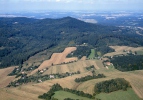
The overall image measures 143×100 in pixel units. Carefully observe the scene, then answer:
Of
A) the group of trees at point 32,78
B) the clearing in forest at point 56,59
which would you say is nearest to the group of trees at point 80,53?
the clearing in forest at point 56,59

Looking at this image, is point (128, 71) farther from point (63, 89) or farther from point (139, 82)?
point (63, 89)

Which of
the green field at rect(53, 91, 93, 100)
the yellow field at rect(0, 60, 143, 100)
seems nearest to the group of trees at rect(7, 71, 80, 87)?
the yellow field at rect(0, 60, 143, 100)

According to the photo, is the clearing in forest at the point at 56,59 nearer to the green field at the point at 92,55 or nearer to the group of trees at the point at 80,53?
the group of trees at the point at 80,53

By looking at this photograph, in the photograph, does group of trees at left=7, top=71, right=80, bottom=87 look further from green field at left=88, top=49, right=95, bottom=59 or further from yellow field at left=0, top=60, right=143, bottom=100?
green field at left=88, top=49, right=95, bottom=59

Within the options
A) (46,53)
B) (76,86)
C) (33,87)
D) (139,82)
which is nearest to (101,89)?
(76,86)

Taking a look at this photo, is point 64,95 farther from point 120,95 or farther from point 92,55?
point 92,55
